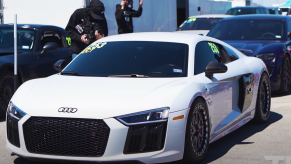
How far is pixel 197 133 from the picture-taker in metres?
5.04

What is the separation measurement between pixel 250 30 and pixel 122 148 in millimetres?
6768

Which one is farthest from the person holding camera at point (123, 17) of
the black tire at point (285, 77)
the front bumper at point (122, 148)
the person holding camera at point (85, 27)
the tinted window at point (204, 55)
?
the front bumper at point (122, 148)

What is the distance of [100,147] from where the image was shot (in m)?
4.43

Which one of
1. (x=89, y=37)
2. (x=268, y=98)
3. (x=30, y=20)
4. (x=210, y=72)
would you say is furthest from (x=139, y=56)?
(x=30, y=20)

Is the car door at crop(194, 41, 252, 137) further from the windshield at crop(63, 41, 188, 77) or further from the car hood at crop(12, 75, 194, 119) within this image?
the car hood at crop(12, 75, 194, 119)

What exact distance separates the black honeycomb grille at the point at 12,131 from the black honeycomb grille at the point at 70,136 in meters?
0.24

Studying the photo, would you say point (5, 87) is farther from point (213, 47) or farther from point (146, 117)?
point (146, 117)

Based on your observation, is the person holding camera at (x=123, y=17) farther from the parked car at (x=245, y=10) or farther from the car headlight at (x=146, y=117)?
the parked car at (x=245, y=10)

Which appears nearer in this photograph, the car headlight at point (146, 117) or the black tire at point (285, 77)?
the car headlight at point (146, 117)

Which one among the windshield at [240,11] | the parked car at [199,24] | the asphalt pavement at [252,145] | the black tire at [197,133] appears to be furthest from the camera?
the windshield at [240,11]

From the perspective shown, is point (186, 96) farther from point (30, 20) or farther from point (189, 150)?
point (30, 20)

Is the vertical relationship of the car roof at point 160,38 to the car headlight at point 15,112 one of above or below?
above

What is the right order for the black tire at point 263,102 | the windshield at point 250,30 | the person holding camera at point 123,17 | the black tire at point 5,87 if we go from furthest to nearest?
1. the person holding camera at point 123,17
2. the windshield at point 250,30
3. the black tire at point 5,87
4. the black tire at point 263,102

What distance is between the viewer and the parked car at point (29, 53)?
26.6 feet
